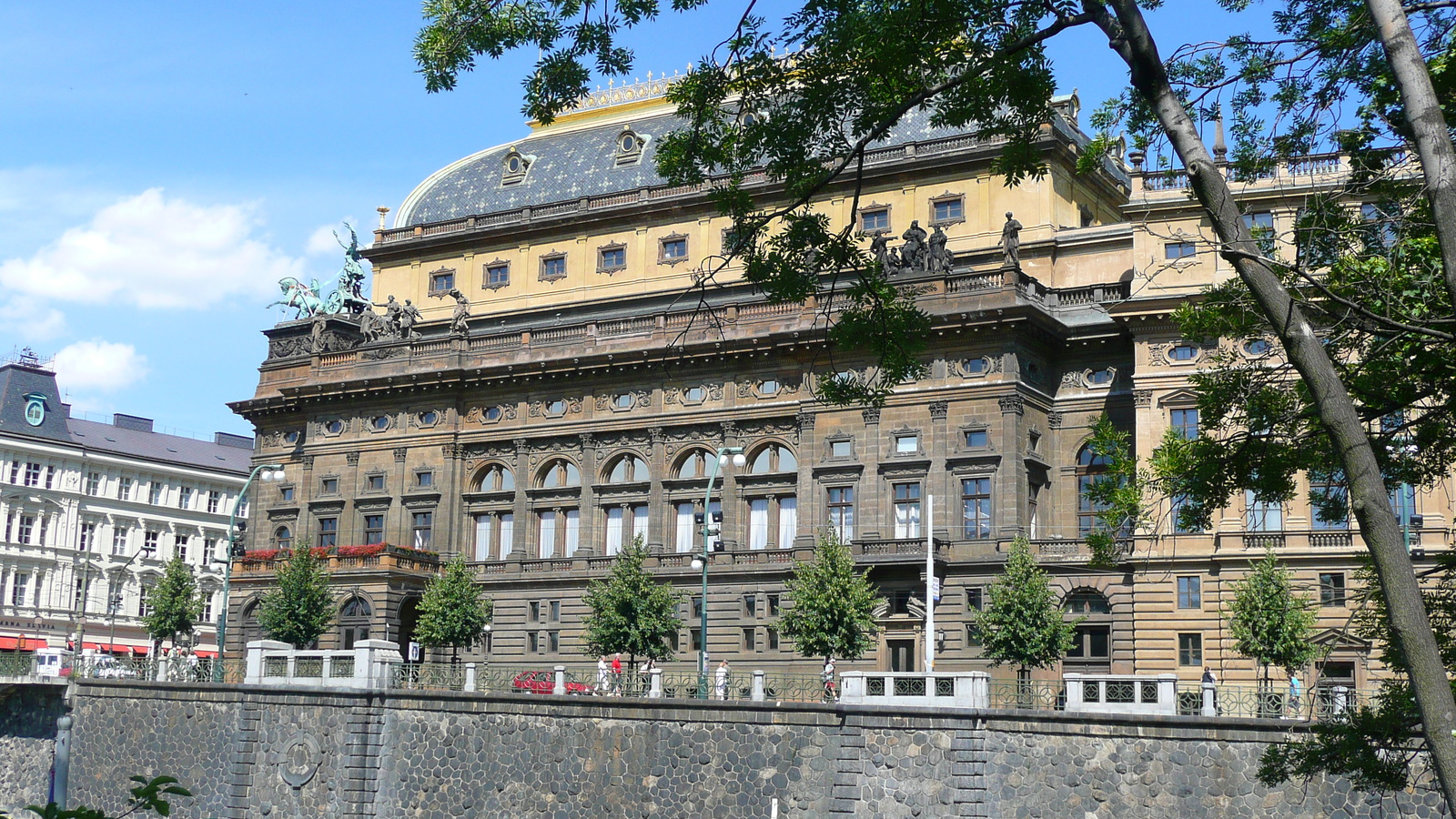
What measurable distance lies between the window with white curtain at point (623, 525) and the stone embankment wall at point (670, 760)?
2046cm

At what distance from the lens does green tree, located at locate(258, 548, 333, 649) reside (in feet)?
210

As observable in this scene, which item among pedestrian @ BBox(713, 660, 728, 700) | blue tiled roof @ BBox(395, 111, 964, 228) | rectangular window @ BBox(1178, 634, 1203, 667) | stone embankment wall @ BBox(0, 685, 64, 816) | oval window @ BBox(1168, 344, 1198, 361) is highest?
blue tiled roof @ BBox(395, 111, 964, 228)

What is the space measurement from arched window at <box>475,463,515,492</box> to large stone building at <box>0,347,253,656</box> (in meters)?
31.7

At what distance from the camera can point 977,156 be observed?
6294 centimetres

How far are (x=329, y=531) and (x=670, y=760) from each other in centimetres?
3654

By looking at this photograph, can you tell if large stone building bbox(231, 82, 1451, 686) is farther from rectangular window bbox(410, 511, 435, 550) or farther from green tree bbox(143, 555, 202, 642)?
green tree bbox(143, 555, 202, 642)

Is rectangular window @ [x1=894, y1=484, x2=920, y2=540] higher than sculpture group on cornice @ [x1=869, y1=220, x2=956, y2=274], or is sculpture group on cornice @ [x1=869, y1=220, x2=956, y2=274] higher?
sculpture group on cornice @ [x1=869, y1=220, x2=956, y2=274]

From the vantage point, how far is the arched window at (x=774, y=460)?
6219 cm

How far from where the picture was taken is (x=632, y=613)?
193ft

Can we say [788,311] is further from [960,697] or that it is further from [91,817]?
[91,817]

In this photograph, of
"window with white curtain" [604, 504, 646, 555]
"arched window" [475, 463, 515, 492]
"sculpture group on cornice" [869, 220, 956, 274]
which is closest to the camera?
"sculpture group on cornice" [869, 220, 956, 274]

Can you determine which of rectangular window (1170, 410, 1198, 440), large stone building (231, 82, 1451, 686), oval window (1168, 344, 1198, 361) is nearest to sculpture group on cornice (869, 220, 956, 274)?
large stone building (231, 82, 1451, 686)

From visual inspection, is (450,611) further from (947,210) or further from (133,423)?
(133,423)

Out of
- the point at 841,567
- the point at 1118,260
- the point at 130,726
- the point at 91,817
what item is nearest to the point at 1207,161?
the point at 91,817
